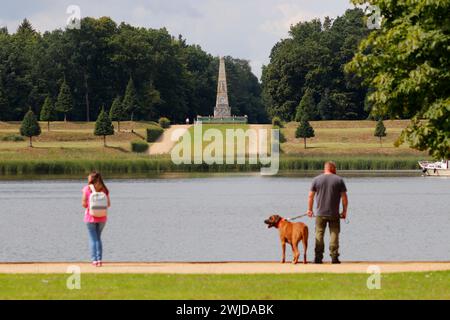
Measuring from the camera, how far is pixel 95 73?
125 m

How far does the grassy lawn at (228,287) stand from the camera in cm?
1659

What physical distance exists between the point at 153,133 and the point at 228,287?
277 feet

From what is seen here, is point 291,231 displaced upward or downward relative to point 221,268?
upward

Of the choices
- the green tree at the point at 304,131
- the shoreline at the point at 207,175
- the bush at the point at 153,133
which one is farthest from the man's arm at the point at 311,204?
the bush at the point at 153,133

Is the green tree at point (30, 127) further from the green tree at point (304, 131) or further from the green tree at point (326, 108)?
the green tree at point (326, 108)

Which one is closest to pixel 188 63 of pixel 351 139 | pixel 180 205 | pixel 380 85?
pixel 351 139

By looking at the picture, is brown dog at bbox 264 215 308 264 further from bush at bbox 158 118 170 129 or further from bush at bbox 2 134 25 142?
bush at bbox 158 118 170 129

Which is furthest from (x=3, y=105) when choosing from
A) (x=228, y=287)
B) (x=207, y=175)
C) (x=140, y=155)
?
(x=228, y=287)

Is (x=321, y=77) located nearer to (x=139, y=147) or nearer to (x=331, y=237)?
(x=139, y=147)

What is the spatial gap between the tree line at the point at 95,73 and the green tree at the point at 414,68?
87.7m

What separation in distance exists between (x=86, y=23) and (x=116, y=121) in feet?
67.0

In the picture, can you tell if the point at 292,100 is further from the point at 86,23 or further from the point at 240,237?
the point at 240,237

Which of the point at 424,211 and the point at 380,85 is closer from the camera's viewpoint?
the point at 380,85

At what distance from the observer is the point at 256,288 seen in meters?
17.3
